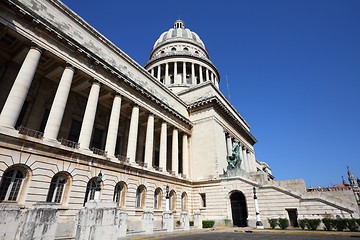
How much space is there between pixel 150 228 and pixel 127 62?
63.4ft

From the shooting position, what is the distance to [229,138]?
3575 centimetres

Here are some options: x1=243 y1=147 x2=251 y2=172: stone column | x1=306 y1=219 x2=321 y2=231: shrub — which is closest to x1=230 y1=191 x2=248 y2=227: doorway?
x1=306 y1=219 x2=321 y2=231: shrub

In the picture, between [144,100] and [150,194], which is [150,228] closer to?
[150,194]

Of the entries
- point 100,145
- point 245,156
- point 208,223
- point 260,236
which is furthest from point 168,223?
point 245,156

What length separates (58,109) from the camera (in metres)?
16.5

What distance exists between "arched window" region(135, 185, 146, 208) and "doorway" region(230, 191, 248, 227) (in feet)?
37.6

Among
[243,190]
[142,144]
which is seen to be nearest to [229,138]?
[243,190]

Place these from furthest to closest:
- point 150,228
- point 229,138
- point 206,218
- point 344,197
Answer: point 229,138 → point 206,218 → point 344,197 → point 150,228

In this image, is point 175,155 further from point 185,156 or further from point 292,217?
point 292,217

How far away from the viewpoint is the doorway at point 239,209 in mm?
25141

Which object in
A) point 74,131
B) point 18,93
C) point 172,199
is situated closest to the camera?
point 18,93

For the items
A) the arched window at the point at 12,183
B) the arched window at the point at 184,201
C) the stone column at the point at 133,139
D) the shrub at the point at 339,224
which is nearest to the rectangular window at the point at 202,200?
the arched window at the point at 184,201

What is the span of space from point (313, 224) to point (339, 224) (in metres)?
1.92

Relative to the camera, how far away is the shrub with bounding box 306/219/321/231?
18.4m
